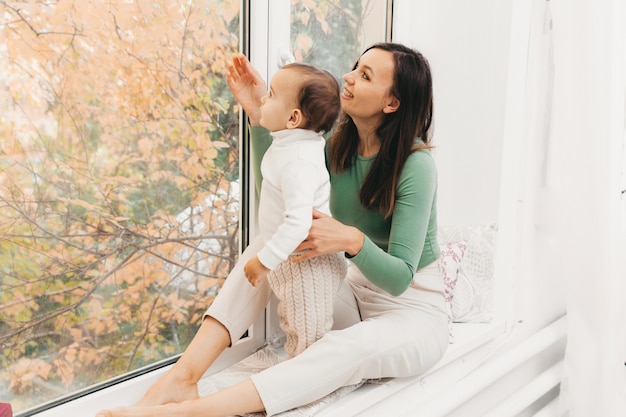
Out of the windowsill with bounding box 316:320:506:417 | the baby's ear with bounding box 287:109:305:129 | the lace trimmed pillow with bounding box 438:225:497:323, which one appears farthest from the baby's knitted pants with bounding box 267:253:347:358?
the lace trimmed pillow with bounding box 438:225:497:323

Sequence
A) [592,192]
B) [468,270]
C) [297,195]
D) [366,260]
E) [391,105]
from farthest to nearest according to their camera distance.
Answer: [468,270] → [592,192] → [391,105] → [366,260] → [297,195]

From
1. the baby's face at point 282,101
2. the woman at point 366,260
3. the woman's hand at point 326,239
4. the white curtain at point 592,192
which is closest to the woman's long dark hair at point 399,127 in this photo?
the woman at point 366,260

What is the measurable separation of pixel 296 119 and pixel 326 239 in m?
0.22

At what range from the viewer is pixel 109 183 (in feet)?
3.62

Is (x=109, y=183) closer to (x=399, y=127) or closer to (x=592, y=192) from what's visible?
(x=399, y=127)

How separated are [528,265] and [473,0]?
2.39ft

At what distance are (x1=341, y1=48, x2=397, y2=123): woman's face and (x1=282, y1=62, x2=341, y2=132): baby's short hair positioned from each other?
16cm

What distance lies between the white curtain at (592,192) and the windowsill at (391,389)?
260mm

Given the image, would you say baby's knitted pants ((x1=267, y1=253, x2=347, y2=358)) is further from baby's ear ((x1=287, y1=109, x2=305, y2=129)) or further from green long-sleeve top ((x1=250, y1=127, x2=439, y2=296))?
baby's ear ((x1=287, y1=109, x2=305, y2=129))

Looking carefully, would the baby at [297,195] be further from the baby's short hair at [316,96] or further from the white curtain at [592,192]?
the white curtain at [592,192]

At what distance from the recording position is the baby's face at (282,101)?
1.09m

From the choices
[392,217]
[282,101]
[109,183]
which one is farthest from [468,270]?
[109,183]

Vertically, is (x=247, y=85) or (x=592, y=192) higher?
(x=247, y=85)

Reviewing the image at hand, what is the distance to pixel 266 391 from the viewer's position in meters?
1.06
